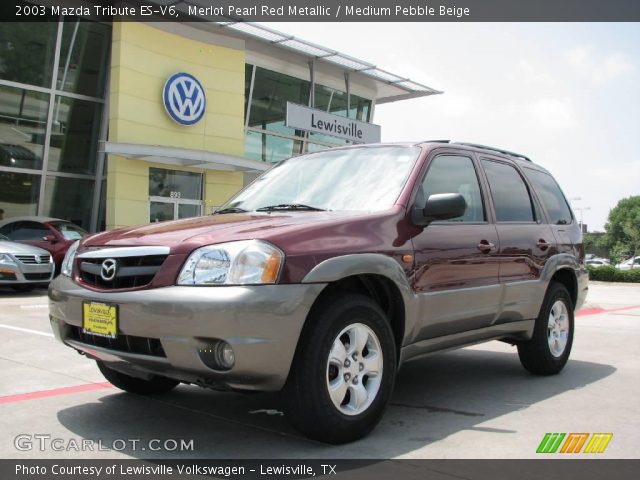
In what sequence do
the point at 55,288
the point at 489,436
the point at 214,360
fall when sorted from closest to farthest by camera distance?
the point at 214,360, the point at 489,436, the point at 55,288

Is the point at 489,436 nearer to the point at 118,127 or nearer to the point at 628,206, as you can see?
the point at 118,127

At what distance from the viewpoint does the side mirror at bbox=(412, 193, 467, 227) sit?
13.3 feet

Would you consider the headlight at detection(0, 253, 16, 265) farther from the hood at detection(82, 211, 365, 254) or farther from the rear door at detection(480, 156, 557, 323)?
the rear door at detection(480, 156, 557, 323)

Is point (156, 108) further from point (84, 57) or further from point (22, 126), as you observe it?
point (22, 126)

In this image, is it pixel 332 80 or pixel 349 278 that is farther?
pixel 332 80

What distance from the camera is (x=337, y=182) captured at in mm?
4602

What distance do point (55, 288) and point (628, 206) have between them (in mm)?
109984

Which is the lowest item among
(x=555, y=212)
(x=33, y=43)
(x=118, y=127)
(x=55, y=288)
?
(x=55, y=288)

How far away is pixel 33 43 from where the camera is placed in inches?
794

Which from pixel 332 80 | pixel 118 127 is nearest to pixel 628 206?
pixel 332 80

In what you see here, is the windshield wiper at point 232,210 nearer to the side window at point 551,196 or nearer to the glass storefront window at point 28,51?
the side window at point 551,196

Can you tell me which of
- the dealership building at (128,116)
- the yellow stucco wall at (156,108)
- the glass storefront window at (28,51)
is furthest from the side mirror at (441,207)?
the glass storefront window at (28,51)

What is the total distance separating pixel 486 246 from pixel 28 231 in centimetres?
1250

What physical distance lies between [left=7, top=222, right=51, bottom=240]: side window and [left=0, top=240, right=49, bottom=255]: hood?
148 cm
